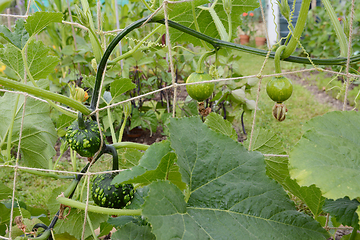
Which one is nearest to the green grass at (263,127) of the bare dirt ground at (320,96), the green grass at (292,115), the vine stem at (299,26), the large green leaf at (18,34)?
the green grass at (292,115)

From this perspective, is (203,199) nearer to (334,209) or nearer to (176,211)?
(176,211)

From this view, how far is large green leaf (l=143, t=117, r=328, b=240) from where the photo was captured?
67cm

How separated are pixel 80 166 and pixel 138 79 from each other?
38.2 inches

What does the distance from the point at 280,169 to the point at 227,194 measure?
0.37 meters

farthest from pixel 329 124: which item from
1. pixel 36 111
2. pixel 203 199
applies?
pixel 36 111

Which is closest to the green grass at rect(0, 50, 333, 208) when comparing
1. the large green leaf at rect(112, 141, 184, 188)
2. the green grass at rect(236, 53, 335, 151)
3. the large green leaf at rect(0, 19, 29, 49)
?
the green grass at rect(236, 53, 335, 151)

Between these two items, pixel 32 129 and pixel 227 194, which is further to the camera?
pixel 32 129

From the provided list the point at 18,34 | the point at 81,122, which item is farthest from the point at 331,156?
the point at 18,34

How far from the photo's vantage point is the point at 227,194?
72cm

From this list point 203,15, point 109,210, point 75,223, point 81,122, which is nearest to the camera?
point 109,210

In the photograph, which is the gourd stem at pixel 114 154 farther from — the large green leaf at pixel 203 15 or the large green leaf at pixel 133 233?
the large green leaf at pixel 203 15

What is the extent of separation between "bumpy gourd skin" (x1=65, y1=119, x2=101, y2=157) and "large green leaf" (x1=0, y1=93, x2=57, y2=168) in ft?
1.40

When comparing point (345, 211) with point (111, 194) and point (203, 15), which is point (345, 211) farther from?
point (203, 15)

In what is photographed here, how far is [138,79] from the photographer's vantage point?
2721 millimetres
